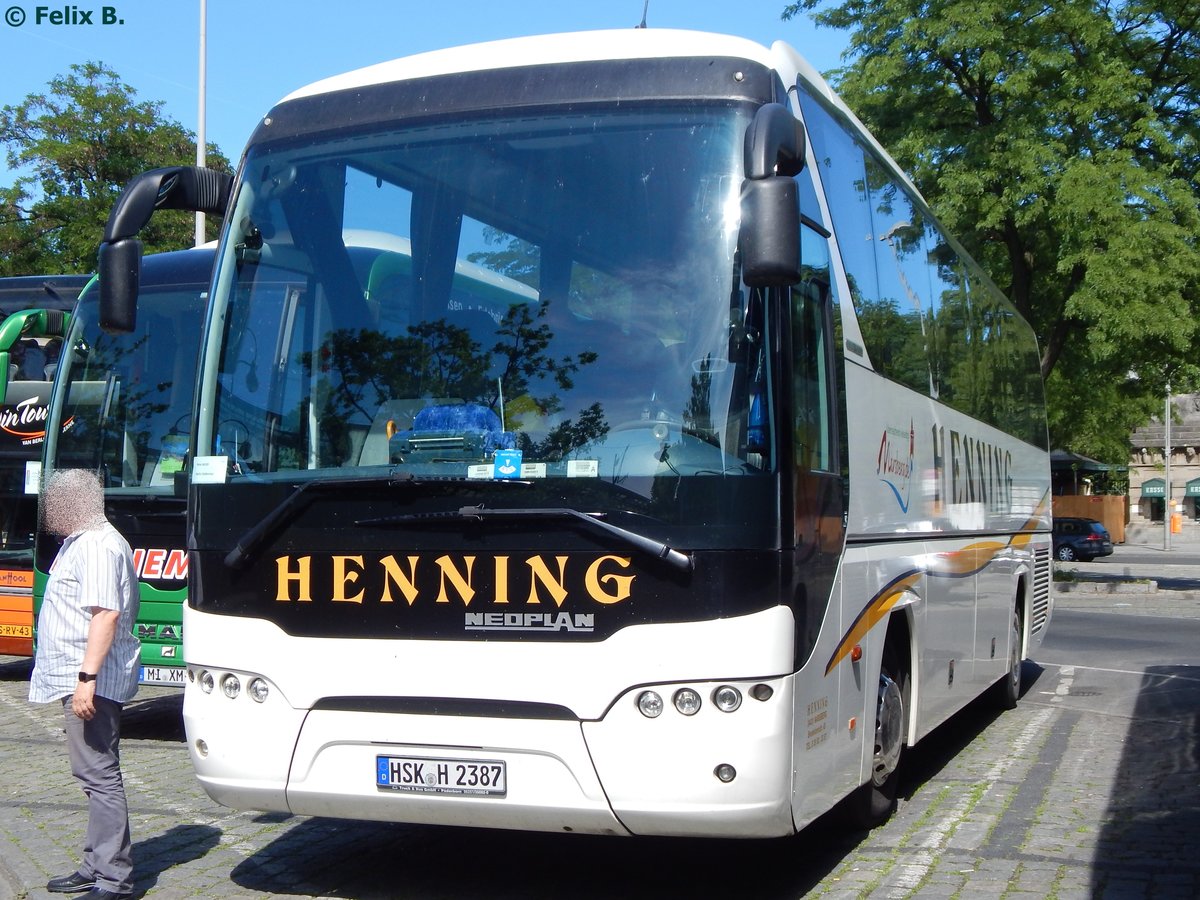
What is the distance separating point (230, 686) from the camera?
19.1 feet

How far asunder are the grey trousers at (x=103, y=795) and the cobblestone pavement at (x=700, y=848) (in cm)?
23

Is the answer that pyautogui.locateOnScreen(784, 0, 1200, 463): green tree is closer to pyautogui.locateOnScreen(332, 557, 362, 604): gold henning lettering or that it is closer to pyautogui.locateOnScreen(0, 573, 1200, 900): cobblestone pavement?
pyautogui.locateOnScreen(0, 573, 1200, 900): cobblestone pavement

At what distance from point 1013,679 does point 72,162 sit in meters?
25.5

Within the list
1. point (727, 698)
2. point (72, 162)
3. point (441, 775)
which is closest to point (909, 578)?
point (727, 698)

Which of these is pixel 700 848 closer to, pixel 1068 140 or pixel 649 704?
pixel 649 704

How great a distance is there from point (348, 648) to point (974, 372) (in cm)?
647

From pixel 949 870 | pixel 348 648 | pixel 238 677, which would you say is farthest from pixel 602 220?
pixel 949 870

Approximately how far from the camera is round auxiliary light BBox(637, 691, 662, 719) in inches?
204

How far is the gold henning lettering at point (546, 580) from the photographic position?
17.4 ft

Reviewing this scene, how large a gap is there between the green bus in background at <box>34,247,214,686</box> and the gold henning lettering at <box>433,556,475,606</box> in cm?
483

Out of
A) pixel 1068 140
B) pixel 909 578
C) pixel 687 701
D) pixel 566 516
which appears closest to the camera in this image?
pixel 687 701

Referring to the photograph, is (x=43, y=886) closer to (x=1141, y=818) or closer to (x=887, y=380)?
(x=887, y=380)

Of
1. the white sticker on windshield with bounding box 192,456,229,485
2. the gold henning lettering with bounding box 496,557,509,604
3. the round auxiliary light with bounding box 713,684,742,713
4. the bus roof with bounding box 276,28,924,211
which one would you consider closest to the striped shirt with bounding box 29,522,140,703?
the white sticker on windshield with bounding box 192,456,229,485

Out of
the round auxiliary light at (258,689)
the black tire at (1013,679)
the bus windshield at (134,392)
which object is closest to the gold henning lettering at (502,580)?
the round auxiliary light at (258,689)
